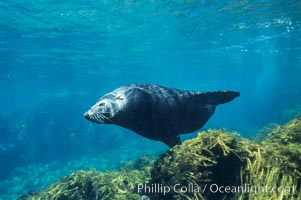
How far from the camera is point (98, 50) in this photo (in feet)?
100

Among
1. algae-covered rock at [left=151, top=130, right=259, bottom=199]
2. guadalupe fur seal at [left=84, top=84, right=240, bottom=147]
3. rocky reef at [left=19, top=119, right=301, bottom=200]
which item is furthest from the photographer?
guadalupe fur seal at [left=84, top=84, right=240, bottom=147]

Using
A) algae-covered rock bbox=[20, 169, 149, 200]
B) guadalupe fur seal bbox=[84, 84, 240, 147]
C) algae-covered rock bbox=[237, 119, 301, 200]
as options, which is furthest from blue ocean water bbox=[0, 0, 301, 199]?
algae-covered rock bbox=[237, 119, 301, 200]

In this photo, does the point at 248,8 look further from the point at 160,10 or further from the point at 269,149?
the point at 269,149

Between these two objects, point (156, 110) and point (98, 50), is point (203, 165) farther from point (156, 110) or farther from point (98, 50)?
point (98, 50)

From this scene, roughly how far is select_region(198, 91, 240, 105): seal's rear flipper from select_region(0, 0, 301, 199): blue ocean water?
3.96 metres

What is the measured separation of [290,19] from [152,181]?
919 inches

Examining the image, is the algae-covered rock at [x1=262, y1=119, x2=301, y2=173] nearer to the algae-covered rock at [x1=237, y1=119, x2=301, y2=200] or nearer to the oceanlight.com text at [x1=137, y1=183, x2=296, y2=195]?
the algae-covered rock at [x1=237, y1=119, x2=301, y2=200]

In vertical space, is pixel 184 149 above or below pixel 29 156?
below

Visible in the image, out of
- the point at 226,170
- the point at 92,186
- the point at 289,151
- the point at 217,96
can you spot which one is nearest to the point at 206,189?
the point at 226,170

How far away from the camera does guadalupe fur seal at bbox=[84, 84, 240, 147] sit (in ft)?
19.4

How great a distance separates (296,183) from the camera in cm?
426

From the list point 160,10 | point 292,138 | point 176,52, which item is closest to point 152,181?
point 292,138

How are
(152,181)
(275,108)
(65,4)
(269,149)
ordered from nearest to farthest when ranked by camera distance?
1. (269,149)
2. (152,181)
3. (65,4)
4. (275,108)

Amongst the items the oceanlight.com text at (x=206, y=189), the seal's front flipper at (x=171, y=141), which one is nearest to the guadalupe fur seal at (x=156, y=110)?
the seal's front flipper at (x=171, y=141)
